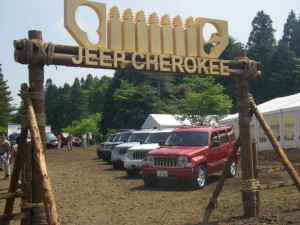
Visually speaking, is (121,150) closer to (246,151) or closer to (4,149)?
(4,149)

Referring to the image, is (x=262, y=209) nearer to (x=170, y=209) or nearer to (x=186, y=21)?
(x=170, y=209)

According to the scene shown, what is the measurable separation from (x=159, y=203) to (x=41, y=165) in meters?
5.24

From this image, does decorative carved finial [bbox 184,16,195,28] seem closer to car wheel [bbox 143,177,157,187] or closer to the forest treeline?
car wheel [bbox 143,177,157,187]

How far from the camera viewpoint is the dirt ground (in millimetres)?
8500

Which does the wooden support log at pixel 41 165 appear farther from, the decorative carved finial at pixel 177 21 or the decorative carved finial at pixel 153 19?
the decorative carved finial at pixel 177 21

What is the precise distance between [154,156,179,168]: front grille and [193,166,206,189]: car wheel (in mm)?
724

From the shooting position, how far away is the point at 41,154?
5.99 meters

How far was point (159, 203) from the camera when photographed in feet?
34.7

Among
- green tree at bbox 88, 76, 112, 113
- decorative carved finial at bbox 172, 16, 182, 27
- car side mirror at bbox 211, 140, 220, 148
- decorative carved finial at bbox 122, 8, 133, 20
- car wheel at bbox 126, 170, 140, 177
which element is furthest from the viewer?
green tree at bbox 88, 76, 112, 113

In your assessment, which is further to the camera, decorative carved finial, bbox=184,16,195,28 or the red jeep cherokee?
the red jeep cherokee

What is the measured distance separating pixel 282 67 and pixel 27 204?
66.2 m

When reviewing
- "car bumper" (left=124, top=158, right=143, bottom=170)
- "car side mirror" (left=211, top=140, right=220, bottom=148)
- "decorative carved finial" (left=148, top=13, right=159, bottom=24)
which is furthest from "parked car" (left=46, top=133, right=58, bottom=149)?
"decorative carved finial" (left=148, top=13, right=159, bottom=24)

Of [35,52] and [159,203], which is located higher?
[35,52]

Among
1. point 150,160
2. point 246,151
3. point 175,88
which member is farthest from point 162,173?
point 175,88
